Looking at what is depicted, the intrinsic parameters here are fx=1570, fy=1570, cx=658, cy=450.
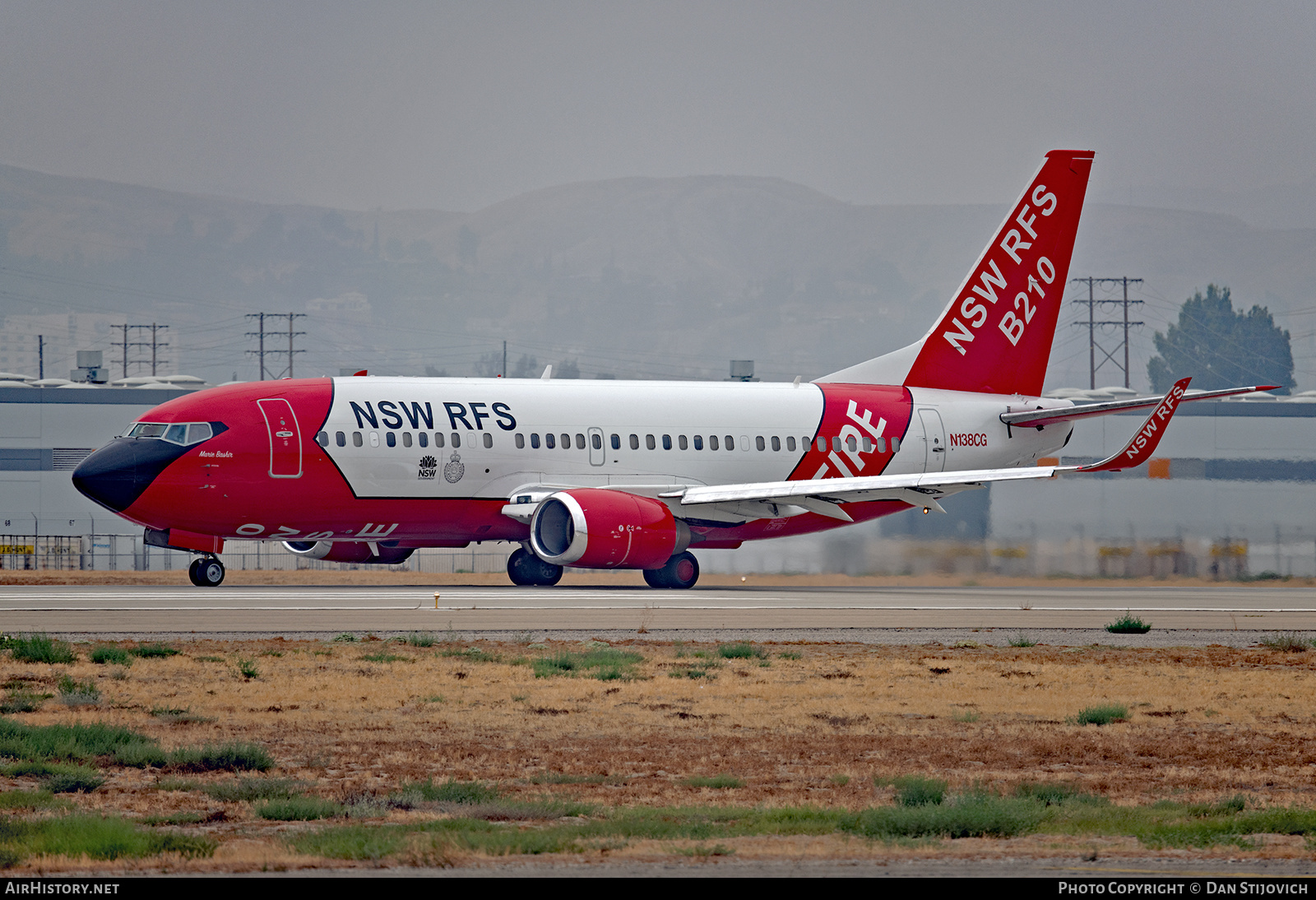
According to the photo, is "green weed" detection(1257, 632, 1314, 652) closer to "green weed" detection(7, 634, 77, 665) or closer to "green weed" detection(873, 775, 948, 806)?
"green weed" detection(873, 775, 948, 806)

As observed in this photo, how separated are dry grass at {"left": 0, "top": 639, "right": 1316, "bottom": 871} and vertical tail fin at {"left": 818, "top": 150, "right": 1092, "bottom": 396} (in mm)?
19462

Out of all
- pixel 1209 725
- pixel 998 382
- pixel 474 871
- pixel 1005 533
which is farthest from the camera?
pixel 1005 533

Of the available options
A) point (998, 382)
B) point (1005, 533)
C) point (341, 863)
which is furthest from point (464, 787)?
point (1005, 533)

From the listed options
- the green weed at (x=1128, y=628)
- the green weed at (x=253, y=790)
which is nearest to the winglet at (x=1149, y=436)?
the green weed at (x=1128, y=628)

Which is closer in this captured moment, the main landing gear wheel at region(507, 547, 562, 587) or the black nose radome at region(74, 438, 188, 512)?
the black nose radome at region(74, 438, 188, 512)

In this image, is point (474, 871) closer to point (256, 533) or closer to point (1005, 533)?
point (256, 533)

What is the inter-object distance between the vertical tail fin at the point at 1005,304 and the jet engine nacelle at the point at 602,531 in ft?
29.7

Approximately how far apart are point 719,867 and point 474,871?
4.88 ft

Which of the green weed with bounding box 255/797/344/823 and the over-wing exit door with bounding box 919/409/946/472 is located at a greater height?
the over-wing exit door with bounding box 919/409/946/472

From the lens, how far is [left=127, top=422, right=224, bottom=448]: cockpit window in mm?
32625

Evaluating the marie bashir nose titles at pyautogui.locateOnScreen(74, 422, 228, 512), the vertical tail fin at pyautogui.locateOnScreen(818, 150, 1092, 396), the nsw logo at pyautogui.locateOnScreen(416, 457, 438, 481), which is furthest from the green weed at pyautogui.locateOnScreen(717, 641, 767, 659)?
the vertical tail fin at pyautogui.locateOnScreen(818, 150, 1092, 396)

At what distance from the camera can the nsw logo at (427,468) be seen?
34406 mm
